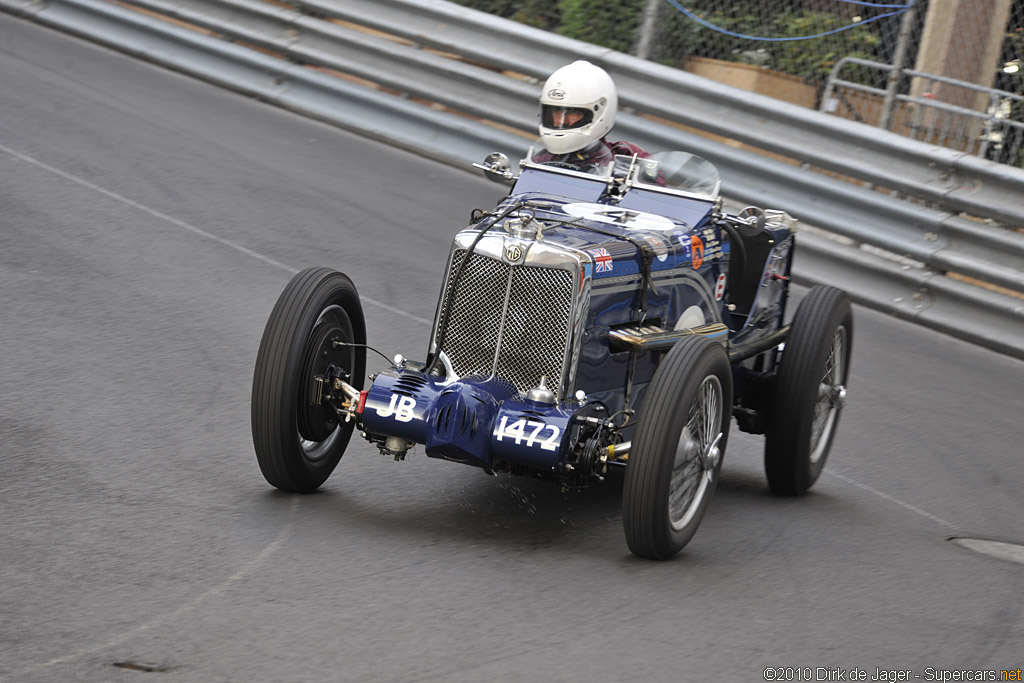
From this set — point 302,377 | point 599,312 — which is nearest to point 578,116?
point 599,312

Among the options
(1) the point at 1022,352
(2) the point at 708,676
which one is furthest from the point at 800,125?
(2) the point at 708,676

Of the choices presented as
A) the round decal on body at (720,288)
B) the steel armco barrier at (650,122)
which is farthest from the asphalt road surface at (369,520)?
the round decal on body at (720,288)

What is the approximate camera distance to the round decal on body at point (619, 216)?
19.3ft

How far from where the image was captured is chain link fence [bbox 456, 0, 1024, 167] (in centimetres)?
1142

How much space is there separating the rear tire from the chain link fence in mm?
5242

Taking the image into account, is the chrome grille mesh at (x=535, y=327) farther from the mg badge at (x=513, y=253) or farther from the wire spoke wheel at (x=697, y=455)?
the wire spoke wheel at (x=697, y=455)

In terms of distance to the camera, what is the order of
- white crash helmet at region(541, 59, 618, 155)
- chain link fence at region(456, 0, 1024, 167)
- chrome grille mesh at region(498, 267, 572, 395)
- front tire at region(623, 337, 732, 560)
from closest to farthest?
front tire at region(623, 337, 732, 560) → chrome grille mesh at region(498, 267, 572, 395) → white crash helmet at region(541, 59, 618, 155) → chain link fence at region(456, 0, 1024, 167)

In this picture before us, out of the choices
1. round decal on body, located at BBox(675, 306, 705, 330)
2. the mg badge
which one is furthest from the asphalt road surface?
the mg badge

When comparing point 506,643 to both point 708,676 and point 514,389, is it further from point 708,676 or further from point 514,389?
point 514,389

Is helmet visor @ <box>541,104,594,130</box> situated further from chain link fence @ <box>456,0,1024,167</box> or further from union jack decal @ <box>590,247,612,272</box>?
chain link fence @ <box>456,0,1024,167</box>

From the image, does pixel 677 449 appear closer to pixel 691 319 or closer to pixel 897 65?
pixel 691 319

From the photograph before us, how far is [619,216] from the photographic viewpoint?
19.6ft

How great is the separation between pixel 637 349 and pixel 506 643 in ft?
5.58

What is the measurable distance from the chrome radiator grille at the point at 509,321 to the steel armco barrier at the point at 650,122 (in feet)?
17.8
